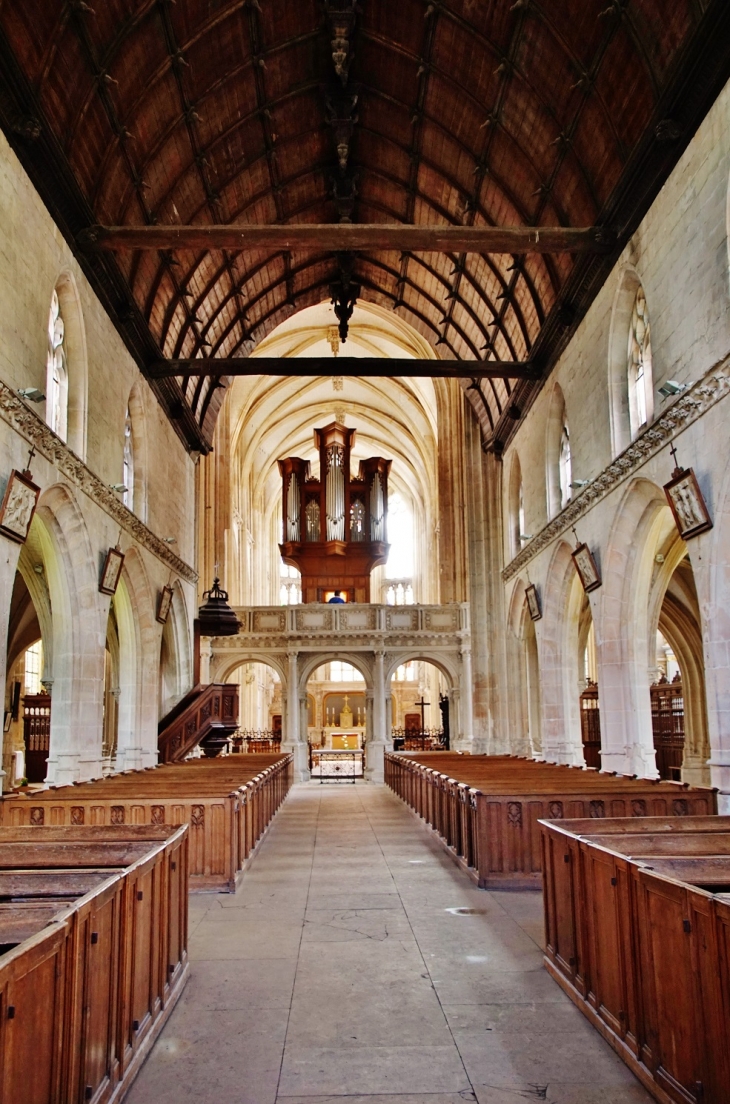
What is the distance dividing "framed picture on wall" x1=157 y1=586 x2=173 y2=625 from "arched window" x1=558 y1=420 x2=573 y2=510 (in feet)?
25.3

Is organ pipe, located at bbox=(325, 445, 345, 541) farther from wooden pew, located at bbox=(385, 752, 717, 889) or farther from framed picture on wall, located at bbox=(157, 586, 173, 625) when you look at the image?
wooden pew, located at bbox=(385, 752, 717, 889)

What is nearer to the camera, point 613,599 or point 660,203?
point 660,203

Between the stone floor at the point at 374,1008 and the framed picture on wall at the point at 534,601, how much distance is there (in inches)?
367

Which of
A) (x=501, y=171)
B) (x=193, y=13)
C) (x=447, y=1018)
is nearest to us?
(x=447, y=1018)

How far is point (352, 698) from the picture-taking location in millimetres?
44156

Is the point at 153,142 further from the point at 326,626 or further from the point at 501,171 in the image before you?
the point at 326,626

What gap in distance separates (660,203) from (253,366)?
26.4 ft

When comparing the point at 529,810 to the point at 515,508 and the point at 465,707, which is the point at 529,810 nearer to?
the point at 515,508

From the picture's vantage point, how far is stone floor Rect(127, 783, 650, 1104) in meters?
4.15

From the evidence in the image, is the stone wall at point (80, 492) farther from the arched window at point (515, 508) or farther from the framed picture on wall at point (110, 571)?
the arched window at point (515, 508)

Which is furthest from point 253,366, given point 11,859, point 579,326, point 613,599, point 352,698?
point 352,698

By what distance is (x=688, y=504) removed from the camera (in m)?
9.77

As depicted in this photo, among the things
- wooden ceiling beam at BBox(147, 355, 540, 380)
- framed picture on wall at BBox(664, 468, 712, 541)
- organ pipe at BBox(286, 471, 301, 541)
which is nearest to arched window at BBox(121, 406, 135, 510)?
wooden ceiling beam at BBox(147, 355, 540, 380)

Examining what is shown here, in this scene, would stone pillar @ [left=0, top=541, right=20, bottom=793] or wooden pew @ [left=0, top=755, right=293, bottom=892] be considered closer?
wooden pew @ [left=0, top=755, right=293, bottom=892]
